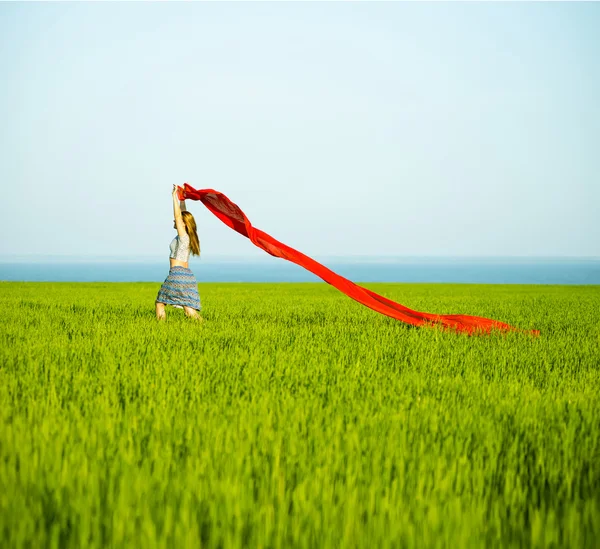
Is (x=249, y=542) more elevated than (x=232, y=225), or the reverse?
(x=232, y=225)

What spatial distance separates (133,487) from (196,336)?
4.30 metres

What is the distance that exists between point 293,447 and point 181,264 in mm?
5561

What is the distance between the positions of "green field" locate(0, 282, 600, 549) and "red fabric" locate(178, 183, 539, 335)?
83.5 inches

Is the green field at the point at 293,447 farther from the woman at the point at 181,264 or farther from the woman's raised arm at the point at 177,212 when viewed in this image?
the woman's raised arm at the point at 177,212

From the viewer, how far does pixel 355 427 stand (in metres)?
3.19

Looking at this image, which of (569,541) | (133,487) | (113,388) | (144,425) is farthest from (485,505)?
(113,388)

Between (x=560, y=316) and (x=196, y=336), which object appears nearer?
(x=196, y=336)

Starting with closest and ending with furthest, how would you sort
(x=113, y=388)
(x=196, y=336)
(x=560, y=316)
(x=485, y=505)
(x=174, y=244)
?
1. (x=485, y=505)
2. (x=113, y=388)
3. (x=196, y=336)
4. (x=174, y=244)
5. (x=560, y=316)

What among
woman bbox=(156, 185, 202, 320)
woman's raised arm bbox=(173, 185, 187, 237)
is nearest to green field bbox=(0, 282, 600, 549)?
woman bbox=(156, 185, 202, 320)

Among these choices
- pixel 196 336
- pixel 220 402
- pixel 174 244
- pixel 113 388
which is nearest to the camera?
pixel 220 402

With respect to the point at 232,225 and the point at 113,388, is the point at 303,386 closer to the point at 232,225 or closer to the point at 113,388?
the point at 113,388

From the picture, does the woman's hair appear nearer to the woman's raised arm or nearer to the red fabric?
the woman's raised arm

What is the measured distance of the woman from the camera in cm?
786

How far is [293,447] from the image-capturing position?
8.95 ft
